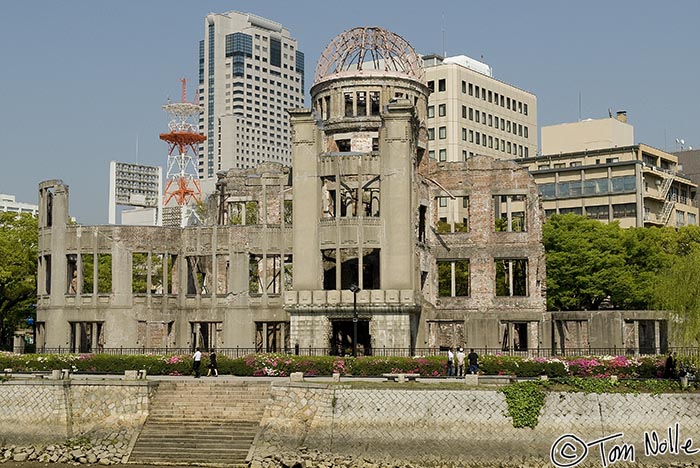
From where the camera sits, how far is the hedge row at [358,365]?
47469 mm

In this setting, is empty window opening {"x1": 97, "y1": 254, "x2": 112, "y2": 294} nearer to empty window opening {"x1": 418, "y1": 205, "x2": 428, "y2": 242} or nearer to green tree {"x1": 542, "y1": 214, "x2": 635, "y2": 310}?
empty window opening {"x1": 418, "y1": 205, "x2": 428, "y2": 242}

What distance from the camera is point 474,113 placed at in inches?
5359

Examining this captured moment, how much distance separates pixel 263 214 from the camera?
6775 cm

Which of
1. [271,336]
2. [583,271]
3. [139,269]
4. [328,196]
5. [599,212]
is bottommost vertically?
[271,336]

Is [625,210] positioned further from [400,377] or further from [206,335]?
[400,377]

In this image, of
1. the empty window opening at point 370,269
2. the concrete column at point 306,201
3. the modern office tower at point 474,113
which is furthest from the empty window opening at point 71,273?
the modern office tower at point 474,113

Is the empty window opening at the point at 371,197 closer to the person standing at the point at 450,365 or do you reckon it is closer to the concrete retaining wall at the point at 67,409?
the person standing at the point at 450,365

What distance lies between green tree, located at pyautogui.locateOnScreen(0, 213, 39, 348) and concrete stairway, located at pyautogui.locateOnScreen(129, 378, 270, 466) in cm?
2947

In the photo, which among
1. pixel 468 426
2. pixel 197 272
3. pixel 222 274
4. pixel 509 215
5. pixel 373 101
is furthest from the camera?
pixel 373 101

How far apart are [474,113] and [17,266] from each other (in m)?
77.7

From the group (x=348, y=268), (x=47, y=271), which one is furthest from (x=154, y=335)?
(x=348, y=268)

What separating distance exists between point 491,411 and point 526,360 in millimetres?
8003

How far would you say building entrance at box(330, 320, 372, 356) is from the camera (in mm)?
60344

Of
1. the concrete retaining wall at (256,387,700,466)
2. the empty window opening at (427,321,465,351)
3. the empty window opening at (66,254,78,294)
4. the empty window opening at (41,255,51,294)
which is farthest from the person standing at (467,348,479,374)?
the empty window opening at (41,255,51,294)
